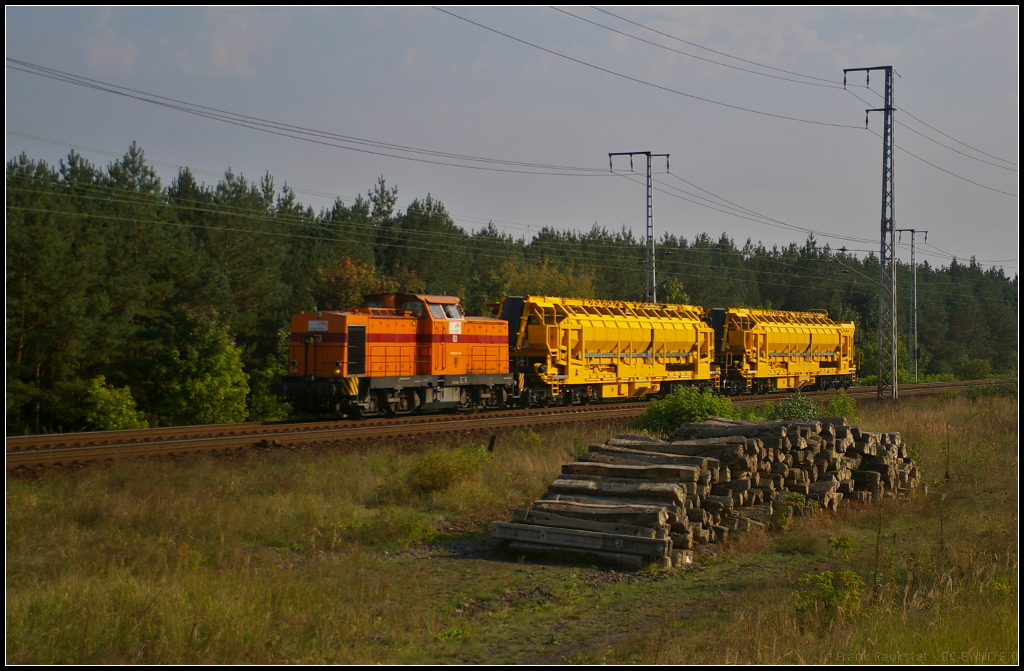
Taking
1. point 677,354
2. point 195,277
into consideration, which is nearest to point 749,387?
point 677,354

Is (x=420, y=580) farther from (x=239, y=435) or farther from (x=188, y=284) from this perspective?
(x=188, y=284)

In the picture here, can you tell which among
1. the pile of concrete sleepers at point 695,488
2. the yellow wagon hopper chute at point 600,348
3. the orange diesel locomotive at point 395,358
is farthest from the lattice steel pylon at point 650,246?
the pile of concrete sleepers at point 695,488

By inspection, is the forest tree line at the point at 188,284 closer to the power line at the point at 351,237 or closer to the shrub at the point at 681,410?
the power line at the point at 351,237

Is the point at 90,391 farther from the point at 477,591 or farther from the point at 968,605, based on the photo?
the point at 968,605

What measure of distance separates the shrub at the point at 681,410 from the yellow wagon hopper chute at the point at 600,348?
26.3 feet

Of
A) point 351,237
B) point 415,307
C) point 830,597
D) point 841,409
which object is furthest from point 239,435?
point 351,237

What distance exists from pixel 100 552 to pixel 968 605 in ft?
30.1

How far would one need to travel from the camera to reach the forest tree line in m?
34.5

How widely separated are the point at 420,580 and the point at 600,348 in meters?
20.7

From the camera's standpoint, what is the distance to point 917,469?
14.5m

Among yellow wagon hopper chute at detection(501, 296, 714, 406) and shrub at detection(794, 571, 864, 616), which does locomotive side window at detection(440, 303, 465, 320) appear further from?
shrub at detection(794, 571, 864, 616)

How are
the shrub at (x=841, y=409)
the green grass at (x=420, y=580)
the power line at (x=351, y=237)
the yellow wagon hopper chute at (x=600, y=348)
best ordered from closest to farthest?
the green grass at (x=420, y=580) → the shrub at (x=841, y=409) → the yellow wagon hopper chute at (x=600, y=348) → the power line at (x=351, y=237)

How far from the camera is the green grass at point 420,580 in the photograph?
22.1 feet

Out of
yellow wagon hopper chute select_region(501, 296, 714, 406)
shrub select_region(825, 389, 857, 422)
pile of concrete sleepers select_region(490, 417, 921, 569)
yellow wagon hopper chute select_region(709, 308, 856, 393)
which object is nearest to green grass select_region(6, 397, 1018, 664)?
pile of concrete sleepers select_region(490, 417, 921, 569)
